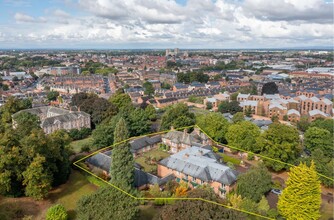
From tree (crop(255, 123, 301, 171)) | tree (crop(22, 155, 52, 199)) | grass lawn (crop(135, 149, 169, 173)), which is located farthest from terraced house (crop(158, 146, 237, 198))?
tree (crop(22, 155, 52, 199))

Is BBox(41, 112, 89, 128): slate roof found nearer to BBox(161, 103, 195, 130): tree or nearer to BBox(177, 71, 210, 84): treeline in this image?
BBox(161, 103, 195, 130): tree

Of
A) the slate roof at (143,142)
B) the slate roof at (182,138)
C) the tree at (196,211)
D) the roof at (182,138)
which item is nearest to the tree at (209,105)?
the slate roof at (143,142)

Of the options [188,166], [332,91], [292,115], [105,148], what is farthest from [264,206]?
[332,91]

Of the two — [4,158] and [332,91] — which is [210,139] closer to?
[4,158]

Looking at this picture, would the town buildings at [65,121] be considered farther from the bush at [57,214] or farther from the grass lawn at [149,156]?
the bush at [57,214]

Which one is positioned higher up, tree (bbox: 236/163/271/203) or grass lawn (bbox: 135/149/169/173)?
tree (bbox: 236/163/271/203)

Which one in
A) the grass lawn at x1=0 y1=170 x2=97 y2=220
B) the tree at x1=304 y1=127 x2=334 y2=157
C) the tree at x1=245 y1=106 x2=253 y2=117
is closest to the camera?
the grass lawn at x1=0 y1=170 x2=97 y2=220
